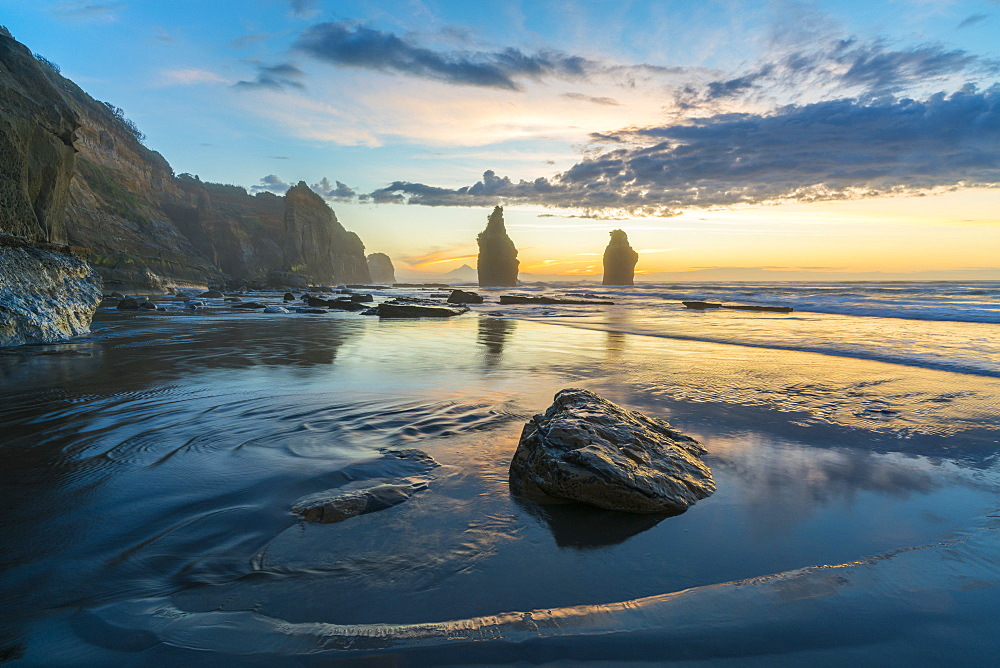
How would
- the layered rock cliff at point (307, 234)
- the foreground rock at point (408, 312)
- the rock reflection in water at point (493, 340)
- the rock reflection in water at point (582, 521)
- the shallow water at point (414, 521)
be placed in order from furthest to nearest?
→ the layered rock cliff at point (307, 234)
the foreground rock at point (408, 312)
the rock reflection in water at point (493, 340)
the rock reflection in water at point (582, 521)
the shallow water at point (414, 521)

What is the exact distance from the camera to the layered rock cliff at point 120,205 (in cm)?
1097

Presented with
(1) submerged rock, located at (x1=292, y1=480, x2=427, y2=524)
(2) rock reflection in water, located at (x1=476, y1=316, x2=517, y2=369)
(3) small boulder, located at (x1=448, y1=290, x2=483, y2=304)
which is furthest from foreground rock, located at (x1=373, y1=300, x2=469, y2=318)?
(1) submerged rock, located at (x1=292, y1=480, x2=427, y2=524)

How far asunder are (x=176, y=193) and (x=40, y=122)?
286 feet

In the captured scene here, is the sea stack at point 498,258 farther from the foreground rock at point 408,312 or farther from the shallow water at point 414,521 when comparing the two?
the shallow water at point 414,521

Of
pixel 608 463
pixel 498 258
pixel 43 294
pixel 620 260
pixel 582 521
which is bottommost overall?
pixel 582 521

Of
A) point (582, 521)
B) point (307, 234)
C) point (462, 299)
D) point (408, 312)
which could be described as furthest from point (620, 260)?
point (582, 521)

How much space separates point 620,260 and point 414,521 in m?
135

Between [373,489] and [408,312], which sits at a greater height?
[408,312]

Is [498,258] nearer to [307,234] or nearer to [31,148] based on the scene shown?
[307,234]

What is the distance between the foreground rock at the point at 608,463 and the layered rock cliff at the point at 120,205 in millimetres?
12882

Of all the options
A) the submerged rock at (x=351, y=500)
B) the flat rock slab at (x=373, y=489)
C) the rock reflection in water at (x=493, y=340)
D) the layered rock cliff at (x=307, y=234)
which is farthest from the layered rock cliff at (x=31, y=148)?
the layered rock cliff at (x=307, y=234)

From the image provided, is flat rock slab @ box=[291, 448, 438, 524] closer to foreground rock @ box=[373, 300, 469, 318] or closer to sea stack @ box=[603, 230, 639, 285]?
foreground rock @ box=[373, 300, 469, 318]

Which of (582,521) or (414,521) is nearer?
(414,521)

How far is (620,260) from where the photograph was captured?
131 meters
